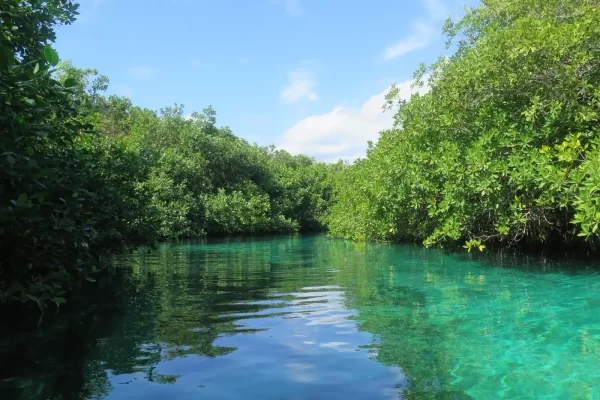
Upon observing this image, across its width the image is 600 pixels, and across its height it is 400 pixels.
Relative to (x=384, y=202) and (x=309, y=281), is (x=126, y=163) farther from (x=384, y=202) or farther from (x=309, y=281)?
(x=384, y=202)

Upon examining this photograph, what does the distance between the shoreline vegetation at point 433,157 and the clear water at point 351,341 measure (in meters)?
1.00

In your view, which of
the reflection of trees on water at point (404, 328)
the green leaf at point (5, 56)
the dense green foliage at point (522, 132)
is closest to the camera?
the green leaf at point (5, 56)

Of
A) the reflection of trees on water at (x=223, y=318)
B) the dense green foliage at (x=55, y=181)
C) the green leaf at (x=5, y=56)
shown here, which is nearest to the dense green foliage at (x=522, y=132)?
the reflection of trees on water at (x=223, y=318)

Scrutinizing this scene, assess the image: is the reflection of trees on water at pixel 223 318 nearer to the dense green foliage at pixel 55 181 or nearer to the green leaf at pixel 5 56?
the dense green foliage at pixel 55 181

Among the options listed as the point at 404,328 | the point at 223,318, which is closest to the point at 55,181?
the point at 223,318

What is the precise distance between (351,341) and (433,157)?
7445 millimetres

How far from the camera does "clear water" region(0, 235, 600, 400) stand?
3.42 m

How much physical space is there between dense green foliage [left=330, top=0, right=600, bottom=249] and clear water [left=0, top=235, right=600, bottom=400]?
1.80m

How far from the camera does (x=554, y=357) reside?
4.04m

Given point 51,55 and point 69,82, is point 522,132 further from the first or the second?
point 51,55

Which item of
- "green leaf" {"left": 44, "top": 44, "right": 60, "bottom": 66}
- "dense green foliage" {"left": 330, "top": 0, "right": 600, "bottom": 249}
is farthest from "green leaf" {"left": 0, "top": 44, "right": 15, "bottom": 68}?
"dense green foliage" {"left": 330, "top": 0, "right": 600, "bottom": 249}

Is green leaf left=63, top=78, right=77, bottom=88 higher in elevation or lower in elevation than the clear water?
higher

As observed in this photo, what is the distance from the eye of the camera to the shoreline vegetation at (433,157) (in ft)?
14.2

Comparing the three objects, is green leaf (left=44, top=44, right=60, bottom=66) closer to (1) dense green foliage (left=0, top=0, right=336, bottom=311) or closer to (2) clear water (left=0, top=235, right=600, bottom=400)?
(1) dense green foliage (left=0, top=0, right=336, bottom=311)
